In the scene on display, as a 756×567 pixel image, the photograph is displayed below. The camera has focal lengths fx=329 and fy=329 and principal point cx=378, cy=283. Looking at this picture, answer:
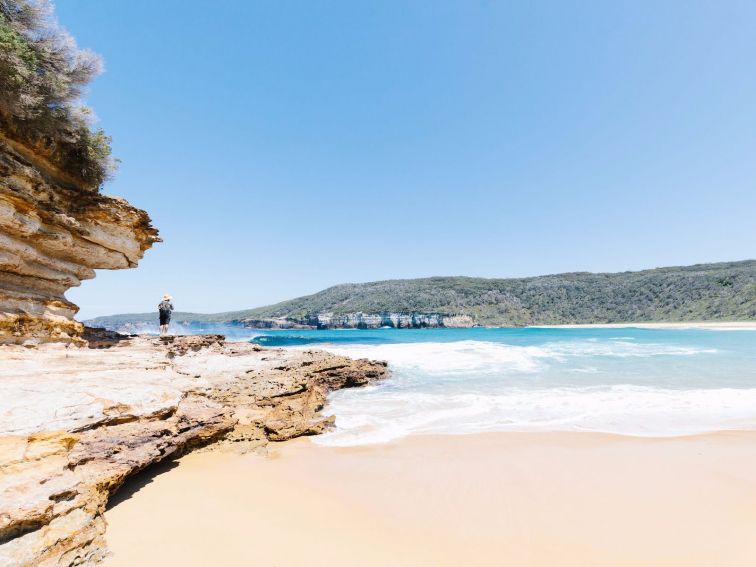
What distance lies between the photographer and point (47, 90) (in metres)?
9.36

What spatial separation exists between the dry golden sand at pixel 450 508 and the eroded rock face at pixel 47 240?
779cm

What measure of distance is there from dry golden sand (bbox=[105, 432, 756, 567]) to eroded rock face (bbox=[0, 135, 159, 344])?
7.79 m

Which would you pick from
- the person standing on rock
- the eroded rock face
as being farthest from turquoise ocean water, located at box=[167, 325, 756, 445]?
the person standing on rock

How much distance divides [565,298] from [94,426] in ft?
316

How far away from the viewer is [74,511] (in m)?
3.23

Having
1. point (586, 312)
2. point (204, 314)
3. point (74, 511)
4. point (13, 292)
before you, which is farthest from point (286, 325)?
point (74, 511)

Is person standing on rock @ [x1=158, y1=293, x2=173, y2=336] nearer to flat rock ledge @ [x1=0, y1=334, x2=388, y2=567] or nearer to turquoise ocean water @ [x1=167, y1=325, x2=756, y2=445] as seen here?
flat rock ledge @ [x1=0, y1=334, x2=388, y2=567]

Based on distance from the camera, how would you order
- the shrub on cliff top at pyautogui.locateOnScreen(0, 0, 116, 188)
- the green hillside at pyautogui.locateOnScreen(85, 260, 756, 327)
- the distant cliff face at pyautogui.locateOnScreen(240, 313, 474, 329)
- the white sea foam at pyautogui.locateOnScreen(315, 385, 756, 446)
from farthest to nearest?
the distant cliff face at pyautogui.locateOnScreen(240, 313, 474, 329) < the green hillside at pyautogui.locateOnScreen(85, 260, 756, 327) < the shrub on cliff top at pyautogui.locateOnScreen(0, 0, 116, 188) < the white sea foam at pyautogui.locateOnScreen(315, 385, 756, 446)

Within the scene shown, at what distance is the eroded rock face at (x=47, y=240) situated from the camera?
28.0 ft

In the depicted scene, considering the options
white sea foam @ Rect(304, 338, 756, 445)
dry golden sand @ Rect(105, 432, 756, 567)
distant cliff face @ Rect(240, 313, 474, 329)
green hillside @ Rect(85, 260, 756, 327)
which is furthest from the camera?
distant cliff face @ Rect(240, 313, 474, 329)

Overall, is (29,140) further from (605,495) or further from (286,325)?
(286,325)

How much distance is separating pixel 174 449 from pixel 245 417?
207cm

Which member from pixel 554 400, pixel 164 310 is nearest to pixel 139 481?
pixel 554 400

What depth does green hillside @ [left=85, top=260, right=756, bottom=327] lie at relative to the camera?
216ft
